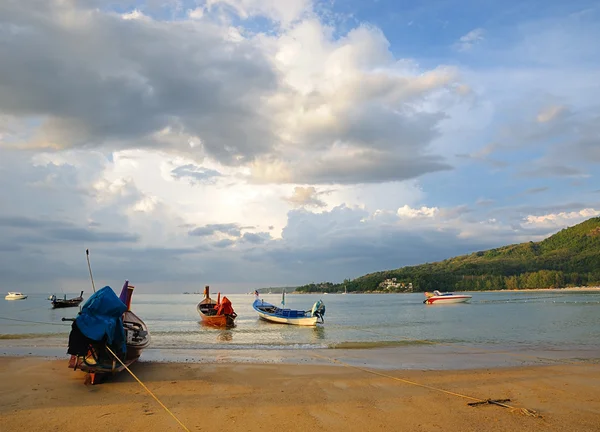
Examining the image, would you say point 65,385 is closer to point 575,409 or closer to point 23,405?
point 23,405

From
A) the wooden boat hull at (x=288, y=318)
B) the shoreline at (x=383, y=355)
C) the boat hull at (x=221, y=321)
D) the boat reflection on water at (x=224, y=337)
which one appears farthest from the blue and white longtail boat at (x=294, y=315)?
the shoreline at (x=383, y=355)

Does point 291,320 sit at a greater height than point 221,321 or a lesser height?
lesser

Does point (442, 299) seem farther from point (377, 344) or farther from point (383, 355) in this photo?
point (383, 355)

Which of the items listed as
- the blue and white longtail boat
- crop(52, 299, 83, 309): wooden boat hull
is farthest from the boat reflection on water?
crop(52, 299, 83, 309): wooden boat hull

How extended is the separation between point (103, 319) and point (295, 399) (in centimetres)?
684

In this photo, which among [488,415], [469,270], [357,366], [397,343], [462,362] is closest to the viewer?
[488,415]

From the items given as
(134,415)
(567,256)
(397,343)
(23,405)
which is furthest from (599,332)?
(567,256)

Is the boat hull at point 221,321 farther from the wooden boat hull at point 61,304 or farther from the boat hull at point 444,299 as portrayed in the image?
the boat hull at point 444,299

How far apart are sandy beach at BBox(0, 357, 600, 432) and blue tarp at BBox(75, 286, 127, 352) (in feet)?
4.86

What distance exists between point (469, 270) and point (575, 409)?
201586mm

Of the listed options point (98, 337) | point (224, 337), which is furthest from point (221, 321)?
point (98, 337)

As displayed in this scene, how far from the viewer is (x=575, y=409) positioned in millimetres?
10742

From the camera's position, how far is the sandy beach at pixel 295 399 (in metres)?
9.68

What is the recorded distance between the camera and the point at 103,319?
13930mm
